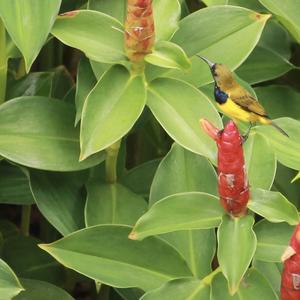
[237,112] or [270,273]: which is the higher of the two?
[237,112]

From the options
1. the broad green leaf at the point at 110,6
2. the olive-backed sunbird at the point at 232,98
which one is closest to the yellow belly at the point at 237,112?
the olive-backed sunbird at the point at 232,98

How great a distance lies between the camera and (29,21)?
1.00 meters

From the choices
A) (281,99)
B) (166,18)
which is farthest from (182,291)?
(281,99)

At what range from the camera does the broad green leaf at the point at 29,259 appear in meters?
1.27

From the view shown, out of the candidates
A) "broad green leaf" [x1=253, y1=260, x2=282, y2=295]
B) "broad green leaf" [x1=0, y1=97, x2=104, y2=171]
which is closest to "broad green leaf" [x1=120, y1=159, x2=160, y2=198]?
"broad green leaf" [x1=0, y1=97, x2=104, y2=171]

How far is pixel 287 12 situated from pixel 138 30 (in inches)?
12.4

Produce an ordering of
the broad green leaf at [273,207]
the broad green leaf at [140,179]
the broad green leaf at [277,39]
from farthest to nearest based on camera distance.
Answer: the broad green leaf at [277,39] → the broad green leaf at [140,179] → the broad green leaf at [273,207]

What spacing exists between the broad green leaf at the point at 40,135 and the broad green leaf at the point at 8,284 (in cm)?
15

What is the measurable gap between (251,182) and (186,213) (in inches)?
4.9

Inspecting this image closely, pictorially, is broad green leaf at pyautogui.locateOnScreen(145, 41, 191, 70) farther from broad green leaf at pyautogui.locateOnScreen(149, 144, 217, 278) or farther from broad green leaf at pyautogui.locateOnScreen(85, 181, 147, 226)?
broad green leaf at pyautogui.locateOnScreen(85, 181, 147, 226)

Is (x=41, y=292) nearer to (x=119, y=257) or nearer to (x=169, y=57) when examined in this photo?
(x=119, y=257)

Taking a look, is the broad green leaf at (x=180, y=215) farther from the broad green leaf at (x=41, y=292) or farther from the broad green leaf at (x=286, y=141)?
the broad green leaf at (x=41, y=292)

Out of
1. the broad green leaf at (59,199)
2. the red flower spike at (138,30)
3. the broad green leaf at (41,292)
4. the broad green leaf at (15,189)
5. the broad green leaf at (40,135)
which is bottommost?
the broad green leaf at (41,292)

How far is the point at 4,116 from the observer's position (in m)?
1.10
